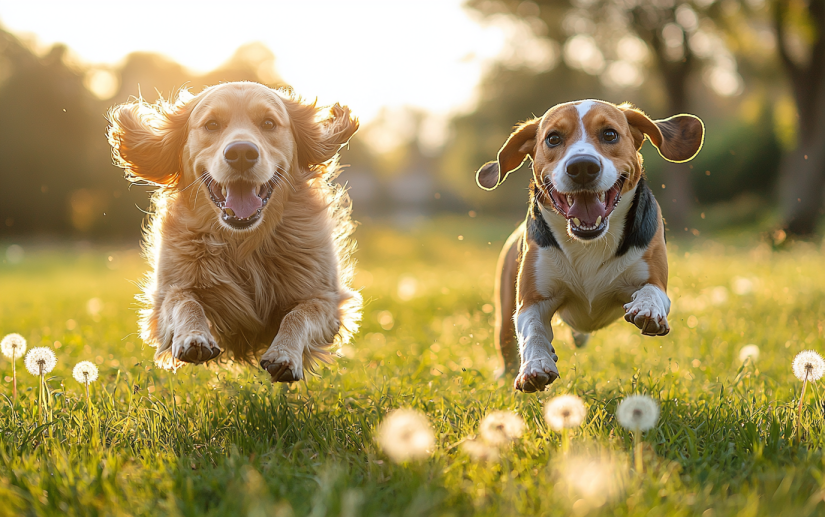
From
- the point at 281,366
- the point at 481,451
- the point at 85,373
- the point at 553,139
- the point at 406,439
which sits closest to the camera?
the point at 406,439

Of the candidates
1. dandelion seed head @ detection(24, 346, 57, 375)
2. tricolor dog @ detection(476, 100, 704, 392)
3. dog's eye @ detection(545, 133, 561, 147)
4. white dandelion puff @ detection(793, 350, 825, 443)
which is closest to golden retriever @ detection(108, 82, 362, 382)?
dandelion seed head @ detection(24, 346, 57, 375)

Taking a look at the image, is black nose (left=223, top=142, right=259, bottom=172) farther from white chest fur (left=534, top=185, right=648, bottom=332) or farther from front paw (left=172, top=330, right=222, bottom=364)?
white chest fur (left=534, top=185, right=648, bottom=332)

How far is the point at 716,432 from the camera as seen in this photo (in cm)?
282

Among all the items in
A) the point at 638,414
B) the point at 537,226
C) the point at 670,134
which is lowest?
the point at 638,414

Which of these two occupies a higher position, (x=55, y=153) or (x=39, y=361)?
(x=39, y=361)

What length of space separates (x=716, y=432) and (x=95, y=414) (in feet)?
9.00

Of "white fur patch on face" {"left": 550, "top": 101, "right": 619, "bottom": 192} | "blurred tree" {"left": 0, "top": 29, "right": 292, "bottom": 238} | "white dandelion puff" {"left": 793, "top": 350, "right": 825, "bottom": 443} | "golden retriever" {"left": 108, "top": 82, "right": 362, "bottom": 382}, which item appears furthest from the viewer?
"blurred tree" {"left": 0, "top": 29, "right": 292, "bottom": 238}

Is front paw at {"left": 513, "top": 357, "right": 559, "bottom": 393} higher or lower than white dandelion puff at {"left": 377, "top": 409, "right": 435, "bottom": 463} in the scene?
lower

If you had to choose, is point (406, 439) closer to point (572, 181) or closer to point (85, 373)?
point (572, 181)

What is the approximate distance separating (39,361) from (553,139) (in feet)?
9.31

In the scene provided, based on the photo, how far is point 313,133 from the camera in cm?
422

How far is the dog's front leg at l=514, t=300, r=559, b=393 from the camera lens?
9.53ft

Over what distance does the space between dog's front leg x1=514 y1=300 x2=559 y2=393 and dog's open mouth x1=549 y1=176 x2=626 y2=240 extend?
1.64 feet

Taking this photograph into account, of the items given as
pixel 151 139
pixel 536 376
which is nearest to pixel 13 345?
pixel 151 139
